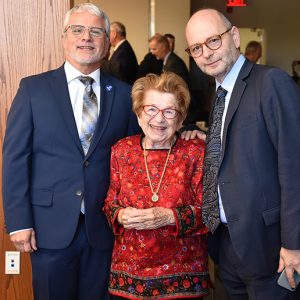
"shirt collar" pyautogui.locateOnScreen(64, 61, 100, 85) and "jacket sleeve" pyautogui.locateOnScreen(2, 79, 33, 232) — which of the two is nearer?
"jacket sleeve" pyautogui.locateOnScreen(2, 79, 33, 232)

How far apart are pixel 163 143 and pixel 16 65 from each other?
3.36ft

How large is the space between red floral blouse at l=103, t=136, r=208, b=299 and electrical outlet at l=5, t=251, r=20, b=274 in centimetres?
84

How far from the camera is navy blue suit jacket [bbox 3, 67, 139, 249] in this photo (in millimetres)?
2303

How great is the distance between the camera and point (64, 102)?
92.7 inches

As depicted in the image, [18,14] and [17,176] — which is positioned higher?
[18,14]

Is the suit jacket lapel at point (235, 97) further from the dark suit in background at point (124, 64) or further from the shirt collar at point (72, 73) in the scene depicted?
the dark suit in background at point (124, 64)

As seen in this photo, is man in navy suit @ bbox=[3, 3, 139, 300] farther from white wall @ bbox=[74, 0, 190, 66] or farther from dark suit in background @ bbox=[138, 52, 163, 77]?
white wall @ bbox=[74, 0, 190, 66]

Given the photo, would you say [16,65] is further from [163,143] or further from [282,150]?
[282,150]

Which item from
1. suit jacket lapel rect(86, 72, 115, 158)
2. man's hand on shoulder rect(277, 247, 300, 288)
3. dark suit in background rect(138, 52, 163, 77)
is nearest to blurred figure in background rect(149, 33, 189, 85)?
dark suit in background rect(138, 52, 163, 77)

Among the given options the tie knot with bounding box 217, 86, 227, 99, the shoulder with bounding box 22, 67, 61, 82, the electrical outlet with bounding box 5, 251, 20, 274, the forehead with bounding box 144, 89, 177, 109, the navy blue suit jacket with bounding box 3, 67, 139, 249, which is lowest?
the electrical outlet with bounding box 5, 251, 20, 274

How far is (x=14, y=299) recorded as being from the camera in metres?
2.89

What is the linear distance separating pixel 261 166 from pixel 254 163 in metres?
0.03

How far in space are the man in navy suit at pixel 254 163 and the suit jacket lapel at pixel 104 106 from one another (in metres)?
0.52

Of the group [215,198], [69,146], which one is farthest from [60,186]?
[215,198]
